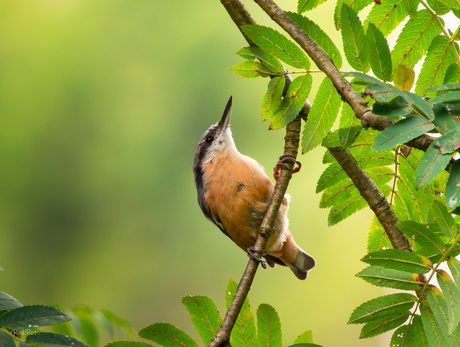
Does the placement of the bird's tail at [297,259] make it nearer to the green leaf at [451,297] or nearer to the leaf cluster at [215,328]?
the leaf cluster at [215,328]

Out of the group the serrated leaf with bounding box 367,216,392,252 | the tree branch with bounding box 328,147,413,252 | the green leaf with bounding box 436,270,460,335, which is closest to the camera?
the green leaf with bounding box 436,270,460,335

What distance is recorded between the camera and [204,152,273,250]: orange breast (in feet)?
5.37

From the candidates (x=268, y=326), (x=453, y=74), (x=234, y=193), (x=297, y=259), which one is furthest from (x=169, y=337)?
(x=297, y=259)

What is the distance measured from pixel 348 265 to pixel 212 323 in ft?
13.7

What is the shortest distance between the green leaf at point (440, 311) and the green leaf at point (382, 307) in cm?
10

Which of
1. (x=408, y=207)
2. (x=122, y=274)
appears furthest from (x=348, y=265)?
(x=408, y=207)

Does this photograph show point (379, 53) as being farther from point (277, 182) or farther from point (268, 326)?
point (268, 326)

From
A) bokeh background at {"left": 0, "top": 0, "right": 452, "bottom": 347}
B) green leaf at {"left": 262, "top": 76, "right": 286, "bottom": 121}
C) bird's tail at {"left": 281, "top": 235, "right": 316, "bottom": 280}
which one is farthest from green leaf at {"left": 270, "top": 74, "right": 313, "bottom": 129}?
bokeh background at {"left": 0, "top": 0, "right": 452, "bottom": 347}

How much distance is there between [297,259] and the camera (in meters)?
2.13

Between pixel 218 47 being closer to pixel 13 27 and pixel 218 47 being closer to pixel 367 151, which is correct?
pixel 13 27

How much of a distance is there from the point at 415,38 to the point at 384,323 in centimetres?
83

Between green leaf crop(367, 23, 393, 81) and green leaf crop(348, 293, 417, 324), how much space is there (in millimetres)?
535

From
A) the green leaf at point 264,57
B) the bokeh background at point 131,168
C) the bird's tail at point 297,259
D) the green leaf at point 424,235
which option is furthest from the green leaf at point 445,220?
the bokeh background at point 131,168

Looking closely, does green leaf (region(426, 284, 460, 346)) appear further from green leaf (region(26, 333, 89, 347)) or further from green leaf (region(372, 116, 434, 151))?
green leaf (region(26, 333, 89, 347))
